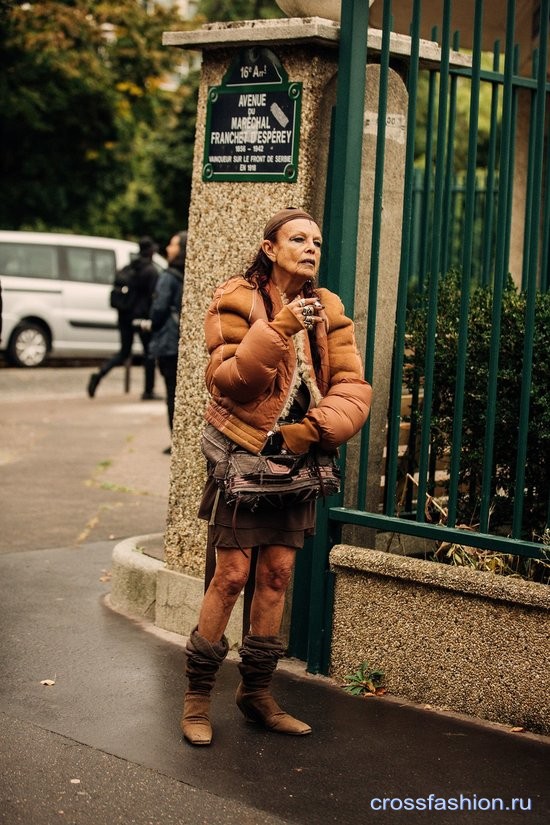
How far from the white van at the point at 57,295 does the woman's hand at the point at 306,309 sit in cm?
1507

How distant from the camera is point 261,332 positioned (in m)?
3.95

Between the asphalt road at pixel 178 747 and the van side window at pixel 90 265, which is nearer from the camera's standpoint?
the asphalt road at pixel 178 747

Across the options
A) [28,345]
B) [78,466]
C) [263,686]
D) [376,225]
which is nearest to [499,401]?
[376,225]

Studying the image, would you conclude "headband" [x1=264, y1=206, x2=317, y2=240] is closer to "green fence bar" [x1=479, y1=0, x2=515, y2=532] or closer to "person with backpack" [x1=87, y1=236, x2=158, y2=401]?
"green fence bar" [x1=479, y1=0, x2=515, y2=532]

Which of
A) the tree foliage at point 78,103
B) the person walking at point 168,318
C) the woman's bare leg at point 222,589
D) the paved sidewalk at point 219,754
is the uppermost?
the tree foliage at point 78,103

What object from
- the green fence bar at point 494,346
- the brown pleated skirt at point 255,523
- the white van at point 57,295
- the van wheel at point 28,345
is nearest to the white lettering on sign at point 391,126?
the green fence bar at point 494,346

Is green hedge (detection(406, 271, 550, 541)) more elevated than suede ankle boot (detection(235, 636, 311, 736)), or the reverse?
green hedge (detection(406, 271, 550, 541))

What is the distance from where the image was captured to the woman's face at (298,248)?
4188mm

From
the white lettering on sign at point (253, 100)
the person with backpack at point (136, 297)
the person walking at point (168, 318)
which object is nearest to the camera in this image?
the white lettering on sign at point (253, 100)

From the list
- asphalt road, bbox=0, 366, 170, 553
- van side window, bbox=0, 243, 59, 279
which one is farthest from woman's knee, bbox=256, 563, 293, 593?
van side window, bbox=0, 243, 59, 279

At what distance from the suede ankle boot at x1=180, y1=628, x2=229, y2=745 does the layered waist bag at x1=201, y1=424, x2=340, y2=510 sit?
0.53 metres

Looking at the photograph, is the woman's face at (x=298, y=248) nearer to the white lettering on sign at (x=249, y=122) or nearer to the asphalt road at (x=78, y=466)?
the white lettering on sign at (x=249, y=122)

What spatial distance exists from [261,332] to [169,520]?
1.91 metres

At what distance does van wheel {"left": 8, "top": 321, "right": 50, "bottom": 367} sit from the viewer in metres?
18.8
